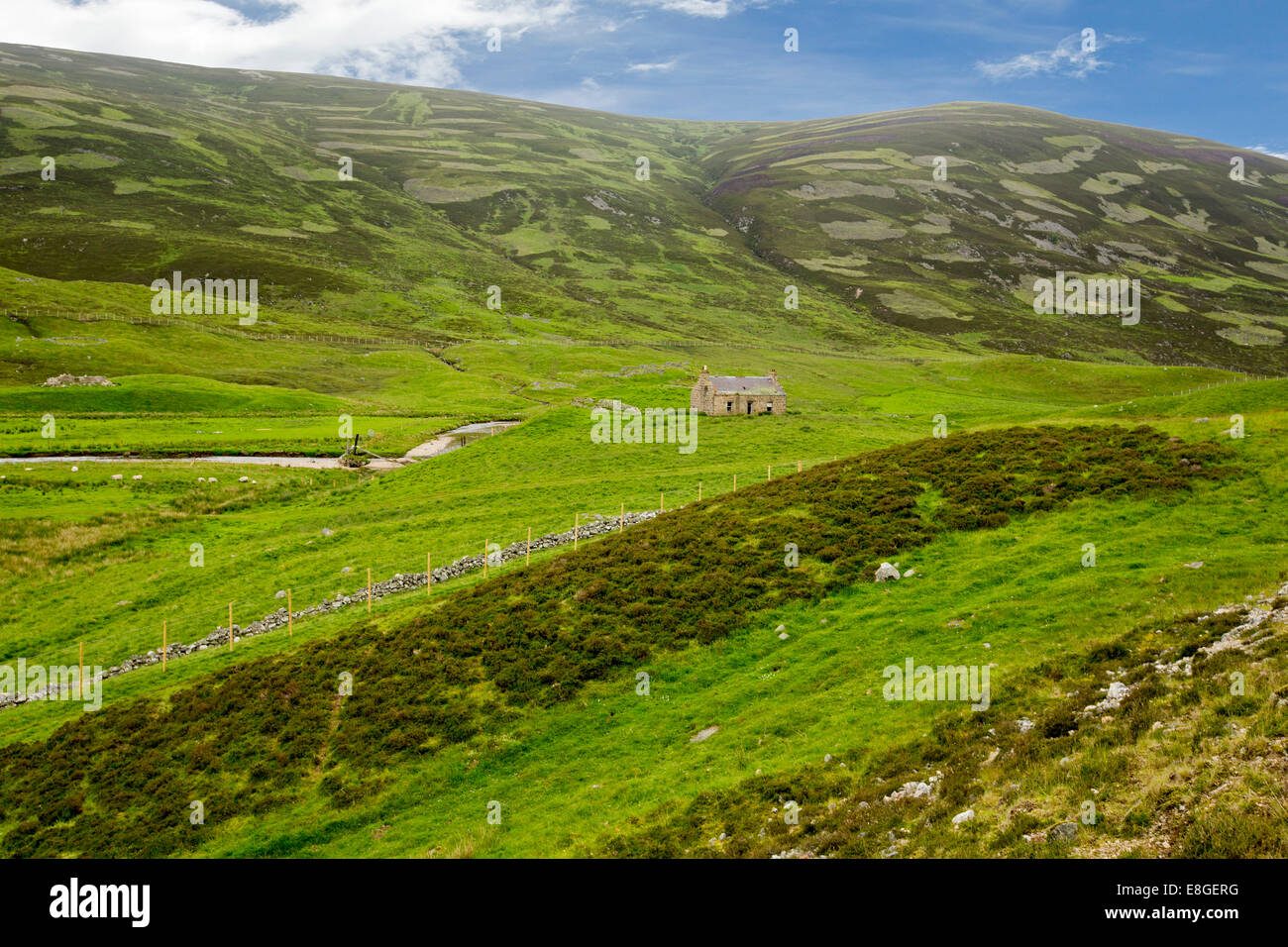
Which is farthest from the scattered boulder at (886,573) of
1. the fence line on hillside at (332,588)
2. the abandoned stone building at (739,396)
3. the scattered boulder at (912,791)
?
the abandoned stone building at (739,396)

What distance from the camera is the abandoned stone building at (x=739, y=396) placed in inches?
3420

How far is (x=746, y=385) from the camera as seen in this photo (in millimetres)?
88500

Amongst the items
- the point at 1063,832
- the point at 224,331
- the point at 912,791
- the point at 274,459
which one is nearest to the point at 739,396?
the point at 274,459

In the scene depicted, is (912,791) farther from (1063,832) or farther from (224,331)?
(224,331)

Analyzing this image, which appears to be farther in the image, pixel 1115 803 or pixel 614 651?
pixel 614 651

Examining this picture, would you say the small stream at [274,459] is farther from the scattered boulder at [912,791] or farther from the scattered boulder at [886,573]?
the scattered boulder at [912,791]

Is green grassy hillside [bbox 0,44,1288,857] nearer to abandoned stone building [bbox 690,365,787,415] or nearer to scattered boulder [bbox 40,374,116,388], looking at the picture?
abandoned stone building [bbox 690,365,787,415]

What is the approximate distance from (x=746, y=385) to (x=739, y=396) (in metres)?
2.32

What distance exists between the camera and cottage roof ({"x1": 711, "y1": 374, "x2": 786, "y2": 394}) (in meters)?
87.6

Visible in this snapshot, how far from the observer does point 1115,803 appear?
1223cm
